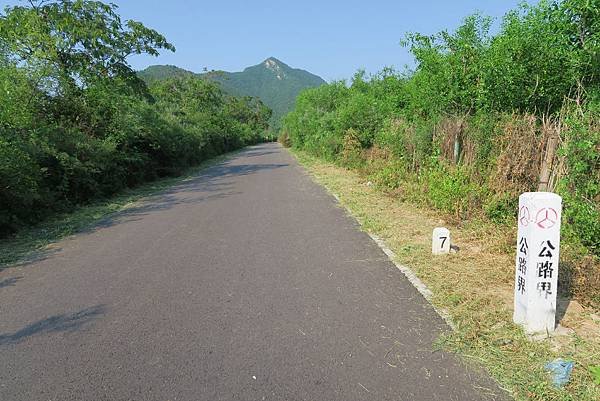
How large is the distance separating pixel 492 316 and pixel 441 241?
6.36ft

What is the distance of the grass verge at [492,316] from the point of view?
9.78 feet

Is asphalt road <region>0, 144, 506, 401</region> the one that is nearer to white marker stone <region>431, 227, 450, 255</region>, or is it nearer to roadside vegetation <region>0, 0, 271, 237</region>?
white marker stone <region>431, 227, 450, 255</region>

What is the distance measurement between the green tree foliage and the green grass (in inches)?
288

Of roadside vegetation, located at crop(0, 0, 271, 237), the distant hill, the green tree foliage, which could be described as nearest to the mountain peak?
the distant hill

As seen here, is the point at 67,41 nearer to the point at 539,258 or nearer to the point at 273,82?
the point at 539,258

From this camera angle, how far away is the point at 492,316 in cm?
395

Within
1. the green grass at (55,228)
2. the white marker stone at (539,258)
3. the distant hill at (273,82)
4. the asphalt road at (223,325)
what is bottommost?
the asphalt road at (223,325)

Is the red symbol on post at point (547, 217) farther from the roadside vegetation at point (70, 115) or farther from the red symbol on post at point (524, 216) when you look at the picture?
the roadside vegetation at point (70, 115)

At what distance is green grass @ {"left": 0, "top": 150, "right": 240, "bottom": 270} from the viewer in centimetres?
678

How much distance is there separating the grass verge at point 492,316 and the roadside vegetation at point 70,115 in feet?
24.4

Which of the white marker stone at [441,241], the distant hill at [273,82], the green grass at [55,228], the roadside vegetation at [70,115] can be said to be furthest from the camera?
the distant hill at [273,82]

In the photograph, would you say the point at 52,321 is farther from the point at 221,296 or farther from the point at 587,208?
the point at 587,208

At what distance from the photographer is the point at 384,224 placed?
7879 millimetres

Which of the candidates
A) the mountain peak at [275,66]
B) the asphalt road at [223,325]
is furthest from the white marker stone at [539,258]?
the mountain peak at [275,66]
